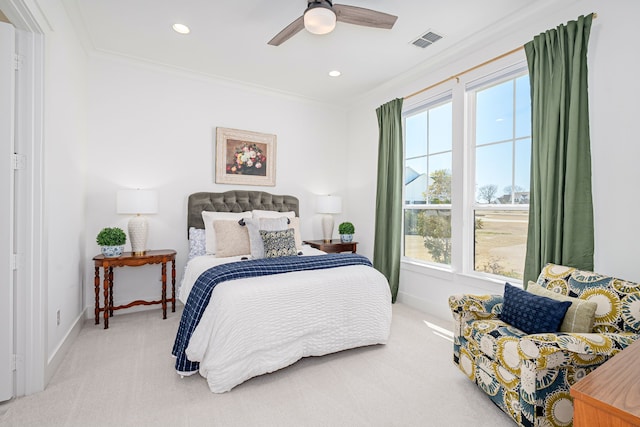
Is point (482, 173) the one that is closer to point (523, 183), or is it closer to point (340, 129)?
point (523, 183)

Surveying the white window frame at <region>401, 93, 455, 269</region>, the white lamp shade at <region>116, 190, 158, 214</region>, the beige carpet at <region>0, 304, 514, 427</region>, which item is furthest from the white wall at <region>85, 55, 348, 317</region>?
the white window frame at <region>401, 93, 455, 269</region>

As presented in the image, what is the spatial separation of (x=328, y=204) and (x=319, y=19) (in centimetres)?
268

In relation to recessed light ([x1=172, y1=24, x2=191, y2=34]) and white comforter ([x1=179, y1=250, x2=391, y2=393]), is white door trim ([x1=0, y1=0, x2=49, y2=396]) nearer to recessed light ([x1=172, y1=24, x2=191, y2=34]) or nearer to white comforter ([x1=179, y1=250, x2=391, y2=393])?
white comforter ([x1=179, y1=250, x2=391, y2=393])

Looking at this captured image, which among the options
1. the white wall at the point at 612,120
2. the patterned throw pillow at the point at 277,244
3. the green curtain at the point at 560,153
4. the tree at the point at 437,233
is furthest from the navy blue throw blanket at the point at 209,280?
the white wall at the point at 612,120

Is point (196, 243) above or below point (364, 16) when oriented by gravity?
below

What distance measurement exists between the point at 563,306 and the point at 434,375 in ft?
3.33

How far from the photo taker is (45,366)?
2154 millimetres

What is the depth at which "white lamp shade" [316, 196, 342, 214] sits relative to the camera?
4.62m

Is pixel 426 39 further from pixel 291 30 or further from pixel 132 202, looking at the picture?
pixel 132 202

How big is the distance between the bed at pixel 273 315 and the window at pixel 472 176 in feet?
4.23

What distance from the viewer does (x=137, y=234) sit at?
3.42 meters

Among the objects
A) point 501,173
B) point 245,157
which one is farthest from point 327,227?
point 501,173

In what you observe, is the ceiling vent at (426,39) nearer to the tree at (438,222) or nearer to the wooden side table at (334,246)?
the tree at (438,222)

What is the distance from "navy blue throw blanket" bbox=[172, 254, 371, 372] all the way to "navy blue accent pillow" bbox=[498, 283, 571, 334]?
1377 mm
